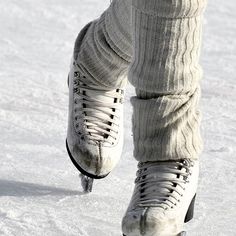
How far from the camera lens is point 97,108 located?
2.20 meters

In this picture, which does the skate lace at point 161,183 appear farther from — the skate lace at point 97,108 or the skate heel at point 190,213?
the skate lace at point 97,108

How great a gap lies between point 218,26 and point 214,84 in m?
0.69

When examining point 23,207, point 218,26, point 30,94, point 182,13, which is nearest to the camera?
point 182,13

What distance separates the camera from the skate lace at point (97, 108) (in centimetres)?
217

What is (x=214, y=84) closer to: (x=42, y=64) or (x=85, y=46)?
(x=42, y=64)

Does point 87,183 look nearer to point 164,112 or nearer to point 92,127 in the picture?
point 92,127

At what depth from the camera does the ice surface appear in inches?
78.0

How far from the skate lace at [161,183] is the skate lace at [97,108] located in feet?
0.97

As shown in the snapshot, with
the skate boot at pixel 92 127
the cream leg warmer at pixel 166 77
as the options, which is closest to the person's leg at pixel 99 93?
the skate boot at pixel 92 127

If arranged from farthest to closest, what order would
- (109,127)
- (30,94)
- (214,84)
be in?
(214,84)
(30,94)
(109,127)

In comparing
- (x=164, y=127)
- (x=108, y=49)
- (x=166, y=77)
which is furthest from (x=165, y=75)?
(x=108, y=49)

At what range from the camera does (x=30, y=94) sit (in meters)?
2.88

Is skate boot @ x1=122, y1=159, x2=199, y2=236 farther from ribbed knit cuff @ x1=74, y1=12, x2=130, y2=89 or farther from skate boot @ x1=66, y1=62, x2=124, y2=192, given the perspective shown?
ribbed knit cuff @ x1=74, y1=12, x2=130, y2=89

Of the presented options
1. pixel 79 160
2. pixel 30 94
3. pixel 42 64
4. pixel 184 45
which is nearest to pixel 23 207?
pixel 79 160
